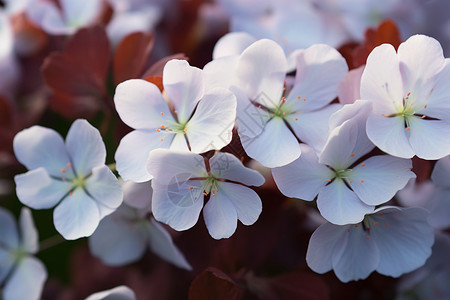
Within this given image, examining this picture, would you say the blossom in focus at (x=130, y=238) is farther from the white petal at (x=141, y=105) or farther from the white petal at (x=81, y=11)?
the white petal at (x=81, y=11)

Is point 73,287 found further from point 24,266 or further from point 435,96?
point 435,96

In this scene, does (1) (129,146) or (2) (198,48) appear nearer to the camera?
(1) (129,146)

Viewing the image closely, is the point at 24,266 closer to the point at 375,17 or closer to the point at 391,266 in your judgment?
the point at 391,266

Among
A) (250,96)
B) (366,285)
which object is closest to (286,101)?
(250,96)

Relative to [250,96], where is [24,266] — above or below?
below

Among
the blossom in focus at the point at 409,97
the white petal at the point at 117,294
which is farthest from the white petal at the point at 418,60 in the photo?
the white petal at the point at 117,294

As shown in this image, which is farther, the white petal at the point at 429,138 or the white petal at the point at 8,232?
the white petal at the point at 8,232

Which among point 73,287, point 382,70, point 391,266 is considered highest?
point 382,70

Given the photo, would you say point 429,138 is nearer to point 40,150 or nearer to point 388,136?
point 388,136
